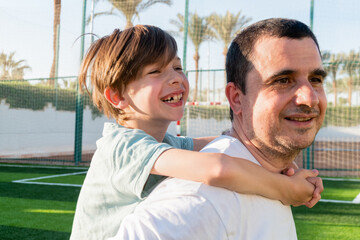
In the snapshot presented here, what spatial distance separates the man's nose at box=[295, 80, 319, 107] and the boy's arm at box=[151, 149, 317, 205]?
238mm

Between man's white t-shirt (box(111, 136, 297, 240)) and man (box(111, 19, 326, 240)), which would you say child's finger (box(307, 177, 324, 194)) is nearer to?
man (box(111, 19, 326, 240))

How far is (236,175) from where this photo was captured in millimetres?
1103

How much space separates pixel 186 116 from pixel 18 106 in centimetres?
753

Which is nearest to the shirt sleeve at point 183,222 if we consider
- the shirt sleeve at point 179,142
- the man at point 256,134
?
the man at point 256,134

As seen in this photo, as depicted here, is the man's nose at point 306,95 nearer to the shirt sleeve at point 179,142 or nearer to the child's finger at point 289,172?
the child's finger at point 289,172

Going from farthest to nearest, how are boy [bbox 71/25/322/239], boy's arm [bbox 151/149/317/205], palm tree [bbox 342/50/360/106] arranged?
1. palm tree [bbox 342/50/360/106]
2. boy [bbox 71/25/322/239]
3. boy's arm [bbox 151/149/317/205]

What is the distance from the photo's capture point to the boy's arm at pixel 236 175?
3.69ft

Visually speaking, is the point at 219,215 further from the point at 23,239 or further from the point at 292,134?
the point at 23,239

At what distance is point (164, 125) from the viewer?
2.14 m

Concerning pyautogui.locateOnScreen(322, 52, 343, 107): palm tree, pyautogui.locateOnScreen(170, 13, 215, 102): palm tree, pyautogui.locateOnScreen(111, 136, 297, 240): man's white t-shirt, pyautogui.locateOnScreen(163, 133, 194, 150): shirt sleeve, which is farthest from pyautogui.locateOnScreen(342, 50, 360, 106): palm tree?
pyautogui.locateOnScreen(111, 136, 297, 240): man's white t-shirt

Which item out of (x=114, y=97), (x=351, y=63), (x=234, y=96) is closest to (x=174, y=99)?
(x=114, y=97)

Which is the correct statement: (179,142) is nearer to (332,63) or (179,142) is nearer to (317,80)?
(317,80)

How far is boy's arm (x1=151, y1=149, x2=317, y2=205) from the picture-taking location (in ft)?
3.69

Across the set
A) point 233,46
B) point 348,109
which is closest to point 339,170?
point 348,109
